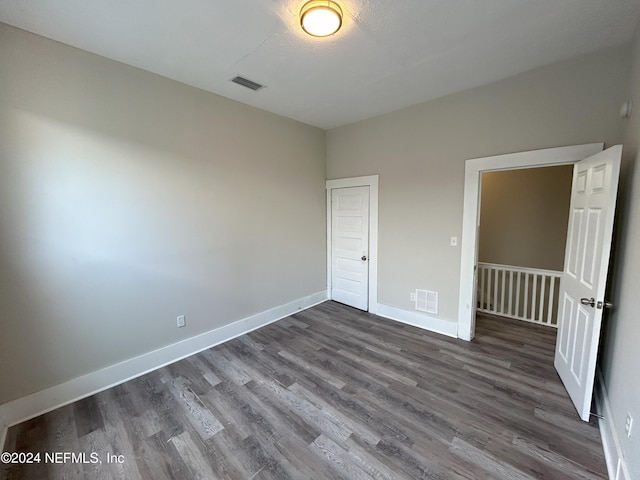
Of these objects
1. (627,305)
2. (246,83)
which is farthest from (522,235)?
(246,83)

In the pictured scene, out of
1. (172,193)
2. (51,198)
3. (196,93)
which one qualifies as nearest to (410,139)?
(196,93)

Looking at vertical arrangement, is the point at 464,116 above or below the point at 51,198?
above

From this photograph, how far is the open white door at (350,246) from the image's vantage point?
413 cm

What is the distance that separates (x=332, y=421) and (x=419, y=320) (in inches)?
81.6

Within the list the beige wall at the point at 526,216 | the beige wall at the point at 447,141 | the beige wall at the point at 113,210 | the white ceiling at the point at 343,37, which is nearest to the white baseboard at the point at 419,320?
the beige wall at the point at 447,141

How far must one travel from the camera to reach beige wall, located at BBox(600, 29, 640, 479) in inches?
57.4

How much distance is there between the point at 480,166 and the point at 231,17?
9.25ft

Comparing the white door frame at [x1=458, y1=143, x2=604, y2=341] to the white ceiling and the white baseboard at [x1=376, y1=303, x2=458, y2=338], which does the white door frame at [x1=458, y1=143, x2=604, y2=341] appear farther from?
the white ceiling

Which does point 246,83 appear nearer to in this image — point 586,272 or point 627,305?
point 586,272

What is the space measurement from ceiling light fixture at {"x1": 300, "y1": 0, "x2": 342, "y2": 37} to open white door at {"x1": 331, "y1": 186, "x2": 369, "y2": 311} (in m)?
2.45

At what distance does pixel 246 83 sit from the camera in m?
2.80

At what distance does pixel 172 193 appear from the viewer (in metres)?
2.74

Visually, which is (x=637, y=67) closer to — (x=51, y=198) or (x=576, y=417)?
(x=576, y=417)

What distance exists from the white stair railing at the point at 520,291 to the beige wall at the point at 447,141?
1346 millimetres
